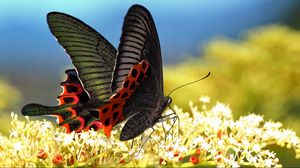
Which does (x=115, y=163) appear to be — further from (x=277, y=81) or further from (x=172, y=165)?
(x=277, y=81)

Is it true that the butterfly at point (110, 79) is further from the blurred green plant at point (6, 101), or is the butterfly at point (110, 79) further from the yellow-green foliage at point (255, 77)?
the yellow-green foliage at point (255, 77)

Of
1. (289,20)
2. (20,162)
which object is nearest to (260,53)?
(20,162)

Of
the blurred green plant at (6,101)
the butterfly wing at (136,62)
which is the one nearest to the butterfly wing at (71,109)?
the butterfly wing at (136,62)

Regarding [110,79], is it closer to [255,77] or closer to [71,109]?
[71,109]

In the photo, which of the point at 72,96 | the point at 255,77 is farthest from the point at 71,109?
the point at 255,77

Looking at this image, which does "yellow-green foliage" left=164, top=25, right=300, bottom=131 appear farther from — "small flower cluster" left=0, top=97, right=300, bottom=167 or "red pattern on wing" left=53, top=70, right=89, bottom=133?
"red pattern on wing" left=53, top=70, right=89, bottom=133

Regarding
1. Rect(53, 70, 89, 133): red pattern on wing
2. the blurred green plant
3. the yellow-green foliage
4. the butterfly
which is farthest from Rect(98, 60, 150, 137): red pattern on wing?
the yellow-green foliage
